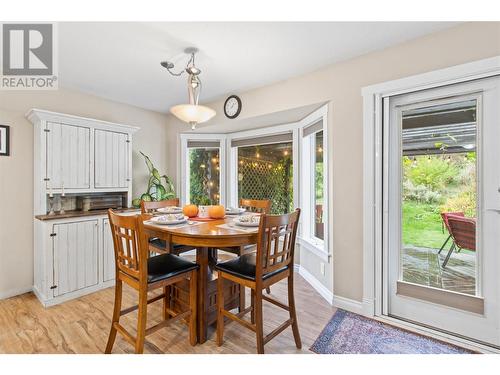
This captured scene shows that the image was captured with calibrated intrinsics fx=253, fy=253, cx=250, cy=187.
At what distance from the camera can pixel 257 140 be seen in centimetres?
384

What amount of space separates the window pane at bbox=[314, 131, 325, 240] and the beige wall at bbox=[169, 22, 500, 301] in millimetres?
530

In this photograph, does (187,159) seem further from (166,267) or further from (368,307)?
(368,307)

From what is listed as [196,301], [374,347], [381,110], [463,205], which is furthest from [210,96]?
[374,347]

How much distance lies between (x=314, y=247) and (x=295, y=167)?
1.08m

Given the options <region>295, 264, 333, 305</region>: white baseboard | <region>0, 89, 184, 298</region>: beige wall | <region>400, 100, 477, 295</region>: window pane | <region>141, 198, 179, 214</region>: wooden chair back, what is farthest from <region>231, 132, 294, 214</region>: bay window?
<region>0, 89, 184, 298</region>: beige wall

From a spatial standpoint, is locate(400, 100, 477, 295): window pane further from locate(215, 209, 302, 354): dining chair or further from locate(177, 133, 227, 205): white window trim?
locate(177, 133, 227, 205): white window trim

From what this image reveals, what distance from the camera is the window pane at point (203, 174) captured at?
4.24 meters

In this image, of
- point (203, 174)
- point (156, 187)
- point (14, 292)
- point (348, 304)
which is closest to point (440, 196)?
point (348, 304)

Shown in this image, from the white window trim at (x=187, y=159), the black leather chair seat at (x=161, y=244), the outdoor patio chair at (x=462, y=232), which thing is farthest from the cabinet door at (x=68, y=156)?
the outdoor patio chair at (x=462, y=232)

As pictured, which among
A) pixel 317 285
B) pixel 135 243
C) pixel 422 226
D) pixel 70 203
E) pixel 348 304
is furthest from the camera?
pixel 70 203

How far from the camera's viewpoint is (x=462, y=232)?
79.4 inches

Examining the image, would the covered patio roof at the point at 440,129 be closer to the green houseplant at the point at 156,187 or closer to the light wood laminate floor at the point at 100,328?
the light wood laminate floor at the point at 100,328

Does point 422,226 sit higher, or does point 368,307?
point 422,226

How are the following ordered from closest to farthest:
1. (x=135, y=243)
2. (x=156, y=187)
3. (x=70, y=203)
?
(x=135, y=243), (x=70, y=203), (x=156, y=187)
